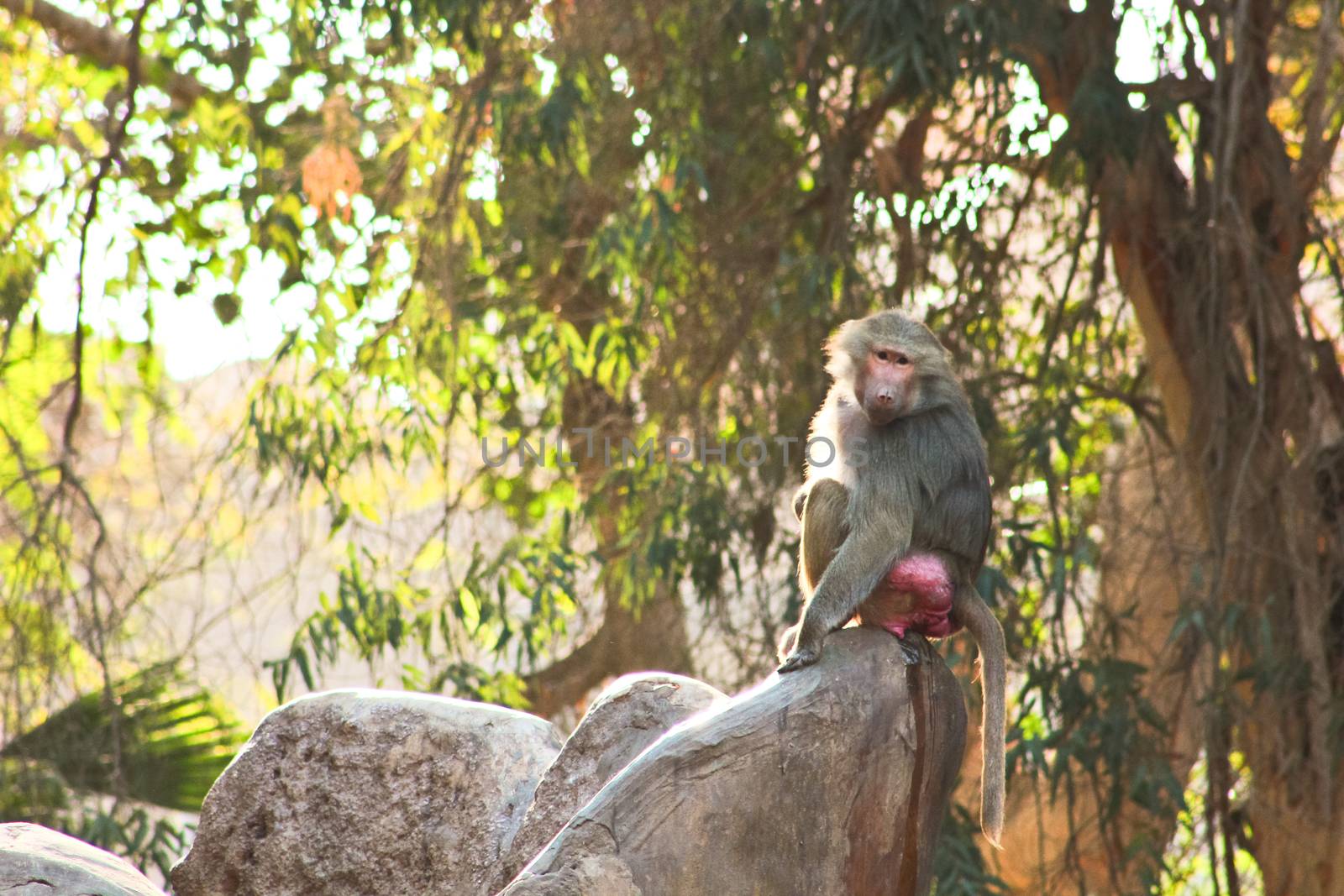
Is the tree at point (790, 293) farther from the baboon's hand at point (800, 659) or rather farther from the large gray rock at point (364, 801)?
the baboon's hand at point (800, 659)

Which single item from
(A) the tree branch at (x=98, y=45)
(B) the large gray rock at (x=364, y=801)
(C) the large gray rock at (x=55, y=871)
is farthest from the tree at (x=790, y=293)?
(C) the large gray rock at (x=55, y=871)

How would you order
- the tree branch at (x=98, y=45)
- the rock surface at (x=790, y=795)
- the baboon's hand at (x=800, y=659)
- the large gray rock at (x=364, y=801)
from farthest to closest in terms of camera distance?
the tree branch at (x=98, y=45)
the large gray rock at (x=364, y=801)
the baboon's hand at (x=800, y=659)
the rock surface at (x=790, y=795)

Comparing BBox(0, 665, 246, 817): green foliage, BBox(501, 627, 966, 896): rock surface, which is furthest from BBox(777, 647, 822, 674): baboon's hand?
BBox(0, 665, 246, 817): green foliage

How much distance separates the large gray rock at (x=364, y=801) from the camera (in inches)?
168

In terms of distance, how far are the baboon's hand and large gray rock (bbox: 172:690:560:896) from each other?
1.26 m

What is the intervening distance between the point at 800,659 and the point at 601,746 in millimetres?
1003

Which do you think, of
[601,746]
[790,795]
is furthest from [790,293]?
[790,795]

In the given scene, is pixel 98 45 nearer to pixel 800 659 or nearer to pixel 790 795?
pixel 800 659

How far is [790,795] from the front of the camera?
124 inches

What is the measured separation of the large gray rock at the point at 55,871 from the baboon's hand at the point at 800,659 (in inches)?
58.3

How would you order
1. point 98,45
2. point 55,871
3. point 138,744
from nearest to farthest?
point 55,871, point 138,744, point 98,45

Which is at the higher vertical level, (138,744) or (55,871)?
(138,744)

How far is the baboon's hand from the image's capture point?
10.6 ft

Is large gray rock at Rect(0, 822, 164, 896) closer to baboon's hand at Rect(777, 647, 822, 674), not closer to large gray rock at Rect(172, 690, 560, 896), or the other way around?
large gray rock at Rect(172, 690, 560, 896)
